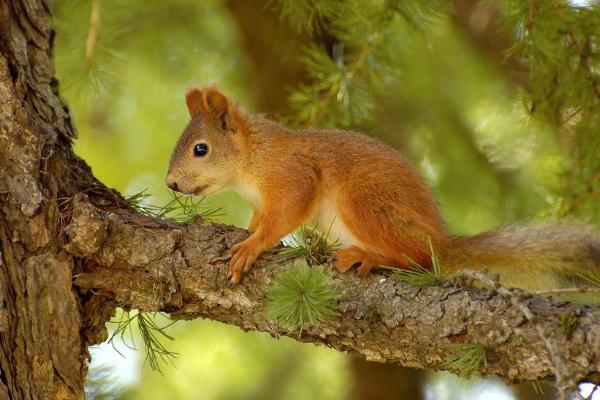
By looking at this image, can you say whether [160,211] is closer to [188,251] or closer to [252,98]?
[188,251]

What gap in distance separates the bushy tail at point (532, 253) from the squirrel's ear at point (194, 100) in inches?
40.0

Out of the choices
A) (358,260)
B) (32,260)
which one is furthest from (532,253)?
(32,260)

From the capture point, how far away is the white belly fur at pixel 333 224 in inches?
95.3

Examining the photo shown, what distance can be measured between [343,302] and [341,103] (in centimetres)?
112

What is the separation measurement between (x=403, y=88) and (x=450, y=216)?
1.76 feet

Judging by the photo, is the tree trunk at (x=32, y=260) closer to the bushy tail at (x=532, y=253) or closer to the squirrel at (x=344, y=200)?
the squirrel at (x=344, y=200)

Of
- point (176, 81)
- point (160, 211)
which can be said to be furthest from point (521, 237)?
point (176, 81)

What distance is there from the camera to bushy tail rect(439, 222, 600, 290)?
205 centimetres

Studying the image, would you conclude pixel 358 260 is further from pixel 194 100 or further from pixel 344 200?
pixel 194 100

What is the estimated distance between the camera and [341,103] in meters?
2.80

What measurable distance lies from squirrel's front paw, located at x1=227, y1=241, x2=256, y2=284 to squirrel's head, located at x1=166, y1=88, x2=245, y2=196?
26.2 inches

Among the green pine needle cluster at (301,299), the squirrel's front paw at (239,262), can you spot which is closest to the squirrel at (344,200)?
the squirrel's front paw at (239,262)

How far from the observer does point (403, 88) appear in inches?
129

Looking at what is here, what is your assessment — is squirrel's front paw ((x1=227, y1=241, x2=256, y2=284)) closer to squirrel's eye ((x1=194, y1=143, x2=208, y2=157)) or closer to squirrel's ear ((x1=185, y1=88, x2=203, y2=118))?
squirrel's eye ((x1=194, y1=143, x2=208, y2=157))
